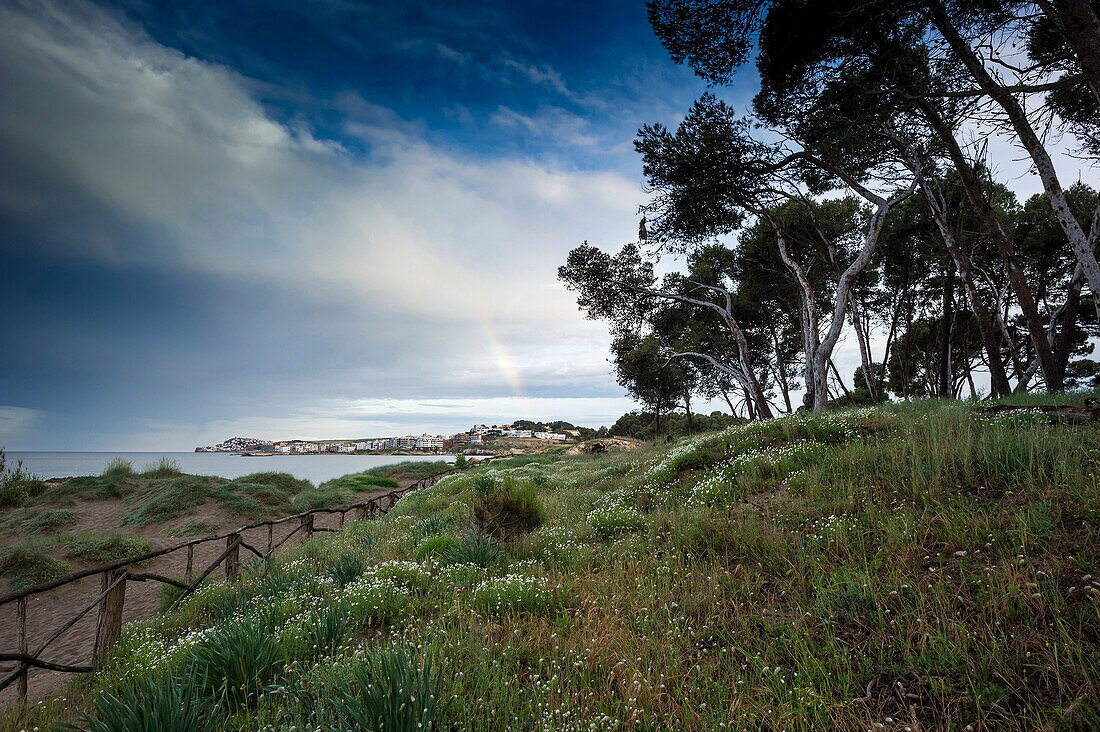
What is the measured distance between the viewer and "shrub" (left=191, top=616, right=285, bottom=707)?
316 centimetres

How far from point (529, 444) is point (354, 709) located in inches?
2466

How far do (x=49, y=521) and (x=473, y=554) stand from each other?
17196 mm

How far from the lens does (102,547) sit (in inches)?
432

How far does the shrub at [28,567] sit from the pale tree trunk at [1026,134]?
887 inches

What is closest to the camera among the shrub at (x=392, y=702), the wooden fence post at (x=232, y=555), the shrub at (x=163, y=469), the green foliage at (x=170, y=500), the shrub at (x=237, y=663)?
the shrub at (x=392, y=702)

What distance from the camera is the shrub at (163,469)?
2238 cm

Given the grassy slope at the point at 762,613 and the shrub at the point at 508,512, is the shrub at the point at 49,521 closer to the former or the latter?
the grassy slope at the point at 762,613

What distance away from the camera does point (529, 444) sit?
211 feet

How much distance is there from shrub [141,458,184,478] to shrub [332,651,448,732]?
27.4 meters

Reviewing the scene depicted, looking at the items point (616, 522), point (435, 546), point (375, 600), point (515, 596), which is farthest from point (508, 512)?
point (515, 596)

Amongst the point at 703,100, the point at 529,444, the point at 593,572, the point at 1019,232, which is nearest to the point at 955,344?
the point at 1019,232

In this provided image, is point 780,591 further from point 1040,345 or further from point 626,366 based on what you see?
point 626,366

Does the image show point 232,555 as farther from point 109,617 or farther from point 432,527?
point 432,527

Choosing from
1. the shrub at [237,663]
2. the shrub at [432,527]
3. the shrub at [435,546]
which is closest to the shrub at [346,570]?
the shrub at [435,546]
